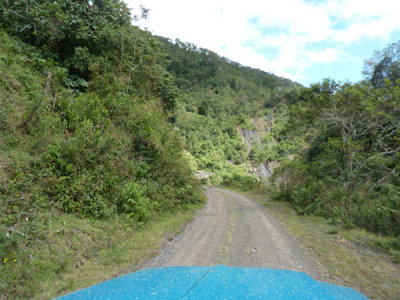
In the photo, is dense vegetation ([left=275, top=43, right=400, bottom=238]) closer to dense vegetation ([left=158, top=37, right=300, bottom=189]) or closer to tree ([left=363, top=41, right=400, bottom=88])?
tree ([left=363, top=41, right=400, bottom=88])

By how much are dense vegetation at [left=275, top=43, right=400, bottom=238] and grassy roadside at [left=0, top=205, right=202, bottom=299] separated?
22.9ft

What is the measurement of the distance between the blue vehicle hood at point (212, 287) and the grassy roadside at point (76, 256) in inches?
40.9

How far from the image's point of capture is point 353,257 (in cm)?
511

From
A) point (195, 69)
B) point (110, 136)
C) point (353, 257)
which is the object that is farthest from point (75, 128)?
point (195, 69)

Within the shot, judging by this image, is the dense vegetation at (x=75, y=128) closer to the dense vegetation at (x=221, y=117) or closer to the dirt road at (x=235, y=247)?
the dirt road at (x=235, y=247)

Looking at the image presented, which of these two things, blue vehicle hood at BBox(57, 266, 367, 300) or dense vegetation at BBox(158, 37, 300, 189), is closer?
blue vehicle hood at BBox(57, 266, 367, 300)

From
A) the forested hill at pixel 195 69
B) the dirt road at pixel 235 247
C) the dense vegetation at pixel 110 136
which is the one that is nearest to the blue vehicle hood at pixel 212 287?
the dirt road at pixel 235 247

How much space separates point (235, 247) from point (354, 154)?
27.9 ft

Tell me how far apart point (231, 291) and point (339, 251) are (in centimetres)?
418

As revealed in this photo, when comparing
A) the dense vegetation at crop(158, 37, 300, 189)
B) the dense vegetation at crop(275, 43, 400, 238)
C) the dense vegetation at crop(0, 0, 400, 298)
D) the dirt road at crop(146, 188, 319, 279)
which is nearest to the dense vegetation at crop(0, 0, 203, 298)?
the dense vegetation at crop(0, 0, 400, 298)

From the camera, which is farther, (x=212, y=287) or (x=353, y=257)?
(x=353, y=257)

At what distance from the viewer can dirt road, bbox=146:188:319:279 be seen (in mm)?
4742

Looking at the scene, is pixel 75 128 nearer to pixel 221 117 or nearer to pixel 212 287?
pixel 212 287

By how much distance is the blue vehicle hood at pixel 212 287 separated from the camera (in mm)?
2711
